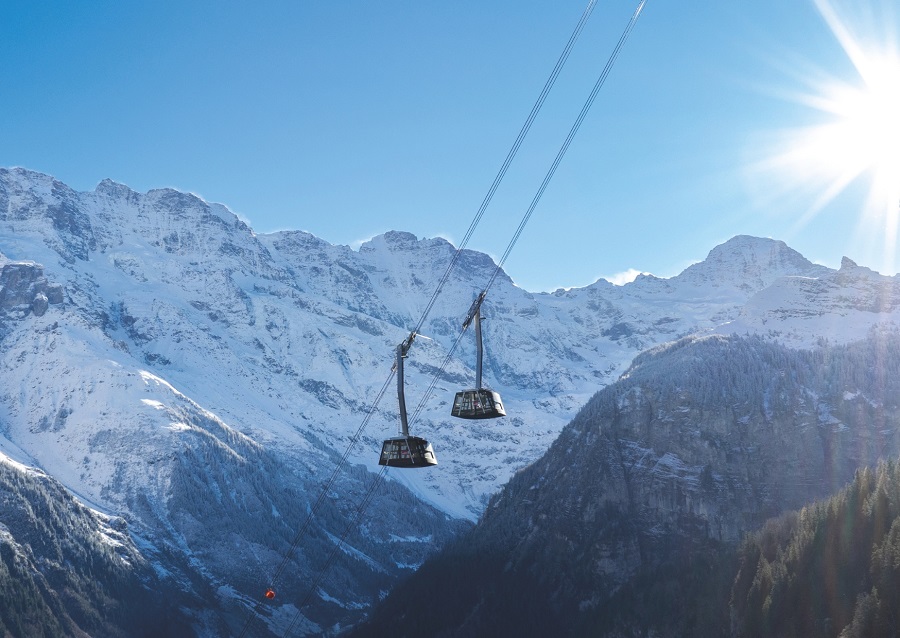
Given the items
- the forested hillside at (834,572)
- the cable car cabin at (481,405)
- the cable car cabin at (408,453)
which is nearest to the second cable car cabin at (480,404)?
the cable car cabin at (481,405)

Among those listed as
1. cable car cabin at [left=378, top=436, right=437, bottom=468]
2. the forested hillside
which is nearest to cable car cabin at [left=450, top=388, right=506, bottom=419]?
cable car cabin at [left=378, top=436, right=437, bottom=468]

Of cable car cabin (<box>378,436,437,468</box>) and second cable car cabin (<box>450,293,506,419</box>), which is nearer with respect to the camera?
cable car cabin (<box>378,436,437,468</box>)

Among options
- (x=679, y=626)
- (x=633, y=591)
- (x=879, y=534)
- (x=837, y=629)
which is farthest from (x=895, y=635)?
(x=633, y=591)

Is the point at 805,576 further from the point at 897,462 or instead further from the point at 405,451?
the point at 405,451

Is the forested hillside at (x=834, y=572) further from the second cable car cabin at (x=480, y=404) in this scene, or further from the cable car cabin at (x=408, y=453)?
the cable car cabin at (x=408, y=453)

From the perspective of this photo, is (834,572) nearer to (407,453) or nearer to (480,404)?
(480,404)

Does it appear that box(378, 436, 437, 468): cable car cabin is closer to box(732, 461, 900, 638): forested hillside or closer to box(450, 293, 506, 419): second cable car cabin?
box(450, 293, 506, 419): second cable car cabin

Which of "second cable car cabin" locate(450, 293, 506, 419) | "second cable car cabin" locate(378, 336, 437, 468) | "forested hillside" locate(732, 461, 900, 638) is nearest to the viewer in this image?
"second cable car cabin" locate(378, 336, 437, 468)
